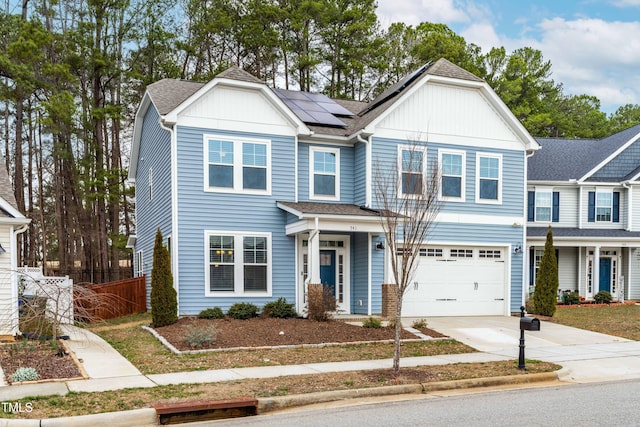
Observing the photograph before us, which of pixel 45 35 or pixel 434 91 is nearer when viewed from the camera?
pixel 434 91

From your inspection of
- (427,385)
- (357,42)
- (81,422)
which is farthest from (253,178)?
(357,42)

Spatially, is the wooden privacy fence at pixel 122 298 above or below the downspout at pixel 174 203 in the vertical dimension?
below

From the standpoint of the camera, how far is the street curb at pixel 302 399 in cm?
694

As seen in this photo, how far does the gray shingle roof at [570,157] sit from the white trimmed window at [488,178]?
6.37m

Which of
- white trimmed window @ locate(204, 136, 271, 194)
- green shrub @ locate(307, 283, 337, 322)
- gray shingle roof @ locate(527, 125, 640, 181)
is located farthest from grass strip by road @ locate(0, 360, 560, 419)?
gray shingle roof @ locate(527, 125, 640, 181)

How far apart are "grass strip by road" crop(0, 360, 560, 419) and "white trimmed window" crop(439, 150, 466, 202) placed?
874 cm

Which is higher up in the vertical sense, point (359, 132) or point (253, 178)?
point (359, 132)

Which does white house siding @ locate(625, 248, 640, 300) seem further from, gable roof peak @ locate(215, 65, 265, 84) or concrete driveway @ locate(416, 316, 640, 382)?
gable roof peak @ locate(215, 65, 265, 84)

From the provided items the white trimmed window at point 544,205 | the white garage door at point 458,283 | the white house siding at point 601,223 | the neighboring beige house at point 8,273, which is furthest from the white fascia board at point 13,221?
the white house siding at point 601,223

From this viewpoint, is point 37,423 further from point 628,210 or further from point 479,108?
point 628,210

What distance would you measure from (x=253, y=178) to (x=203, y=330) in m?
6.03

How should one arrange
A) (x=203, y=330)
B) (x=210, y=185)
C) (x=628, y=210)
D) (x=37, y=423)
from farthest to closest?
(x=628, y=210) → (x=210, y=185) → (x=203, y=330) → (x=37, y=423)

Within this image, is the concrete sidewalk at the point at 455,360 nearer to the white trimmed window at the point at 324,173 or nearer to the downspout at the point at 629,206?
the white trimmed window at the point at 324,173

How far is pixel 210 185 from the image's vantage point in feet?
55.2
